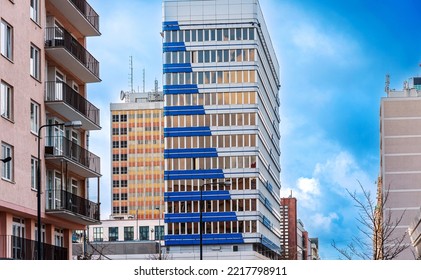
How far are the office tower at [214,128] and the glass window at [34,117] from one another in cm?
9303

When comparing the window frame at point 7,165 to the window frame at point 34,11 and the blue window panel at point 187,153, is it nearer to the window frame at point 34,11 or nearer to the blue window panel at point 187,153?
the window frame at point 34,11

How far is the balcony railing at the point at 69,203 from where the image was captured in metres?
52.3

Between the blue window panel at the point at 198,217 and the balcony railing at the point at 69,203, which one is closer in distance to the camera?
the balcony railing at the point at 69,203

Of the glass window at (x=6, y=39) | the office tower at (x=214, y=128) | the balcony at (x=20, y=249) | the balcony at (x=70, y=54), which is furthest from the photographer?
the office tower at (x=214, y=128)

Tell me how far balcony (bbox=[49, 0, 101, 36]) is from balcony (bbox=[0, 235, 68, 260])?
1443 centimetres

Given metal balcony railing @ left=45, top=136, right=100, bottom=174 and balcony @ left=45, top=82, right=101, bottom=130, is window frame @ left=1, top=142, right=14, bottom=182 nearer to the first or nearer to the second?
metal balcony railing @ left=45, top=136, right=100, bottom=174

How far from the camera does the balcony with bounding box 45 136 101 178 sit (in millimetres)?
53594

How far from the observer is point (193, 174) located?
484ft

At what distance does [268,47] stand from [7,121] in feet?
423

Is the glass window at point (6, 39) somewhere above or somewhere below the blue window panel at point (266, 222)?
above

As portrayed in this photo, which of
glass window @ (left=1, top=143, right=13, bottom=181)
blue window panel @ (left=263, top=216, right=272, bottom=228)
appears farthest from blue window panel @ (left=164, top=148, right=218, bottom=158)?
glass window @ (left=1, top=143, right=13, bottom=181)

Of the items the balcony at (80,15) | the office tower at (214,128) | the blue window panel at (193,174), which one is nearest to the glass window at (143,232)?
the office tower at (214,128)
